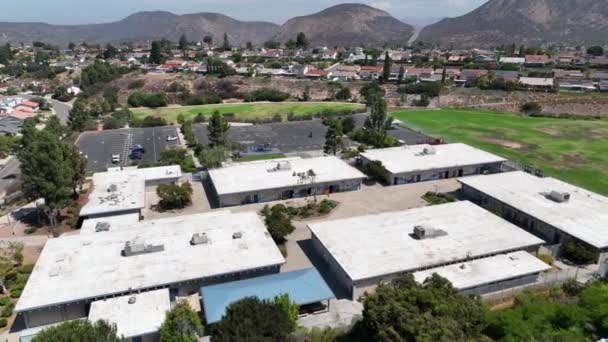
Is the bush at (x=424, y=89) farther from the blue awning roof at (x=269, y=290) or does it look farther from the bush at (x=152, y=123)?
the blue awning roof at (x=269, y=290)

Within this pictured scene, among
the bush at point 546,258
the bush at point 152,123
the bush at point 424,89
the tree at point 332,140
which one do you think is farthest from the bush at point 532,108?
the bush at point 152,123

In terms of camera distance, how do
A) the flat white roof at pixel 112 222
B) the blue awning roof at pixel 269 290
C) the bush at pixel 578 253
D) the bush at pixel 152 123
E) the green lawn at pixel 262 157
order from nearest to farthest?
the blue awning roof at pixel 269 290, the bush at pixel 578 253, the flat white roof at pixel 112 222, the green lawn at pixel 262 157, the bush at pixel 152 123

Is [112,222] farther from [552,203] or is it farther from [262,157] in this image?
[552,203]

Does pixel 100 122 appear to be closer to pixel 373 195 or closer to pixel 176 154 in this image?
pixel 176 154

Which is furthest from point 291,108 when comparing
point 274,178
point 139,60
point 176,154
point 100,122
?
point 139,60

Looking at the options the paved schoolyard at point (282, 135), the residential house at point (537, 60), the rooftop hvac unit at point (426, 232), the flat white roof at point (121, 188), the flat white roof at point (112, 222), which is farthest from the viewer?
the residential house at point (537, 60)

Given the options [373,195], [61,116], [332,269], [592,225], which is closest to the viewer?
[332,269]

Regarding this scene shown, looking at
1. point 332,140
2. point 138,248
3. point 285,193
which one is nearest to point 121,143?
point 332,140
